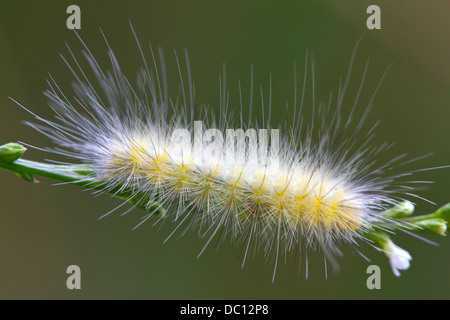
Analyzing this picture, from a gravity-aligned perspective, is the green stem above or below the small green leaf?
below

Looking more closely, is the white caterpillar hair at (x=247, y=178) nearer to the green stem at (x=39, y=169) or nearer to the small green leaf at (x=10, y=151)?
the green stem at (x=39, y=169)

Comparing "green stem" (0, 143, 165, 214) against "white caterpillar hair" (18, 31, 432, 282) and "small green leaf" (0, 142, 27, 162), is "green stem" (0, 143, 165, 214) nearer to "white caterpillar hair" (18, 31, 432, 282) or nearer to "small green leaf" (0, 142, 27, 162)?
"small green leaf" (0, 142, 27, 162)

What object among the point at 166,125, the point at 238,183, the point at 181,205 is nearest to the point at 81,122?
the point at 166,125

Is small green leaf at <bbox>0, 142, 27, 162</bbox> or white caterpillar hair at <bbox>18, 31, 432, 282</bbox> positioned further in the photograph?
white caterpillar hair at <bbox>18, 31, 432, 282</bbox>

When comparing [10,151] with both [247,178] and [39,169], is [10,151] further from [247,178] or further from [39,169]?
[247,178]

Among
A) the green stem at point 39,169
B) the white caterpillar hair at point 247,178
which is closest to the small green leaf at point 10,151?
the green stem at point 39,169

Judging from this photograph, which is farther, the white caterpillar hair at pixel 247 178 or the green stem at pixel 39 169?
the white caterpillar hair at pixel 247 178

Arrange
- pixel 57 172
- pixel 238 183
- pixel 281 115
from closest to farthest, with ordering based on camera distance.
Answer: pixel 57 172
pixel 238 183
pixel 281 115

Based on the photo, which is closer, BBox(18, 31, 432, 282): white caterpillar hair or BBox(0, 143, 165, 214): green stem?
BBox(0, 143, 165, 214): green stem

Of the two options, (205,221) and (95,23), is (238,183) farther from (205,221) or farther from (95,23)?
(95,23)

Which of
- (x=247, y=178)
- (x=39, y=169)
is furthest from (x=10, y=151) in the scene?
(x=247, y=178)

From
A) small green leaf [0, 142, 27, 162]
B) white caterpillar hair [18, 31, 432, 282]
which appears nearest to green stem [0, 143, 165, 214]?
small green leaf [0, 142, 27, 162]
